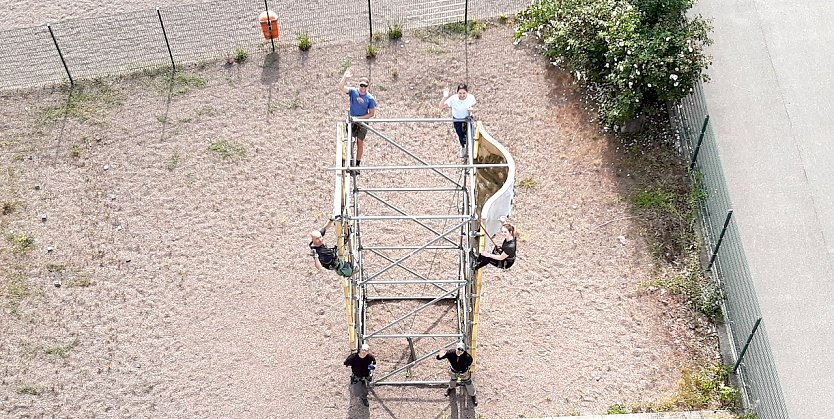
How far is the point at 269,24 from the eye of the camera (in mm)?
19844

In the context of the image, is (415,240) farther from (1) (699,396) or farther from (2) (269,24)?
(2) (269,24)

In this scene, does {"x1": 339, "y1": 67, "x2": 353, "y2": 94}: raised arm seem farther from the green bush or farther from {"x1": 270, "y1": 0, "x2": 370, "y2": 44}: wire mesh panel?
{"x1": 270, "y1": 0, "x2": 370, "y2": 44}: wire mesh panel

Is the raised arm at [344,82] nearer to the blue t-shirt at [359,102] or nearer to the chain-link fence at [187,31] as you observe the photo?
the blue t-shirt at [359,102]

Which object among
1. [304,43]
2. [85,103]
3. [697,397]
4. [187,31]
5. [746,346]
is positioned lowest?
[697,397]

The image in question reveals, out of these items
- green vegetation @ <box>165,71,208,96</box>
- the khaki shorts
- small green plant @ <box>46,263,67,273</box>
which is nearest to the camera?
the khaki shorts

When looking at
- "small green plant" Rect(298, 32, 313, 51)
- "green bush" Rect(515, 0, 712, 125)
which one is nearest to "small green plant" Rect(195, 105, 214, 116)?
"small green plant" Rect(298, 32, 313, 51)

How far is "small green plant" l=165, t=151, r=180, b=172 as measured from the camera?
1795 cm

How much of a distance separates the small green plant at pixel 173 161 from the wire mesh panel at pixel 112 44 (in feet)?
9.78

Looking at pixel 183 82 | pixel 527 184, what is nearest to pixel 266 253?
pixel 527 184

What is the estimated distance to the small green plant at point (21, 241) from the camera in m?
16.7

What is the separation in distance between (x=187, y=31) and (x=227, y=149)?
13.3ft

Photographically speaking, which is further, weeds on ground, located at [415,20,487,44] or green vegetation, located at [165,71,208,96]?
weeds on ground, located at [415,20,487,44]

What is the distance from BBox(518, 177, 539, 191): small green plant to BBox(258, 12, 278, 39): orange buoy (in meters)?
6.89

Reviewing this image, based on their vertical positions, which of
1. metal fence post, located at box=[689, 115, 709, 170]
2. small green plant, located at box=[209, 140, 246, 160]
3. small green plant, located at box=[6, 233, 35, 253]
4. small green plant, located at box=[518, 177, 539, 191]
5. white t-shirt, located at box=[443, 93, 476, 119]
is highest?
small green plant, located at box=[209, 140, 246, 160]
